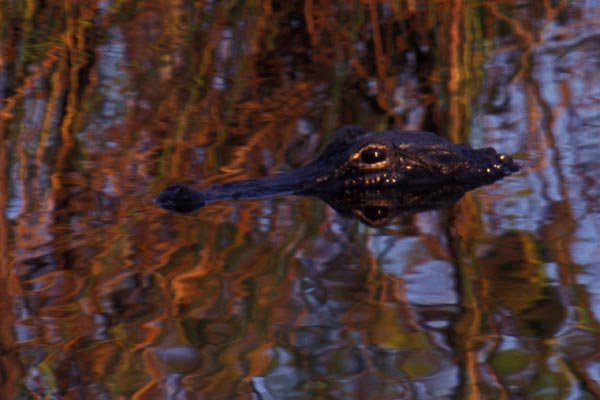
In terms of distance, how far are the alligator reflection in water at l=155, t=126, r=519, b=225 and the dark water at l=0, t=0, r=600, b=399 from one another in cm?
10

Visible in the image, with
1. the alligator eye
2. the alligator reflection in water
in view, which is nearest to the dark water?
the alligator reflection in water

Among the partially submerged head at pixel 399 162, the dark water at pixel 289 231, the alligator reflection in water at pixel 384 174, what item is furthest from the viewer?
the partially submerged head at pixel 399 162

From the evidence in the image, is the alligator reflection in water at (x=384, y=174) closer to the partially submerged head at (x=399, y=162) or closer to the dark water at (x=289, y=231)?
the partially submerged head at (x=399, y=162)

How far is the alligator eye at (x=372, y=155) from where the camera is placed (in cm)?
490

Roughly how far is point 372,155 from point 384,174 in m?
0.10

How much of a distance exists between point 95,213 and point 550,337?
6.78 ft

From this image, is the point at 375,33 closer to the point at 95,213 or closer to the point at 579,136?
the point at 579,136

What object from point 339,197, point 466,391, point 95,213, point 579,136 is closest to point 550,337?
point 466,391

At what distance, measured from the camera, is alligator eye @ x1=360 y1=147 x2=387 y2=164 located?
4.90m

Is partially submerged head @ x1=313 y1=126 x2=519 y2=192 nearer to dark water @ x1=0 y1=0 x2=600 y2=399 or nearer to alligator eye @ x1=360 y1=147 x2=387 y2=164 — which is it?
alligator eye @ x1=360 y1=147 x2=387 y2=164

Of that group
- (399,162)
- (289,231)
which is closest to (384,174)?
(399,162)

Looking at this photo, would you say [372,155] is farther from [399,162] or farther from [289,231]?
[289,231]

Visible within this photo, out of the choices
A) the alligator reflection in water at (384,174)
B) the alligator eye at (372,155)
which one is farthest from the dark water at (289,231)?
the alligator eye at (372,155)

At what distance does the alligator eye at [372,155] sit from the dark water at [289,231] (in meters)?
0.32
